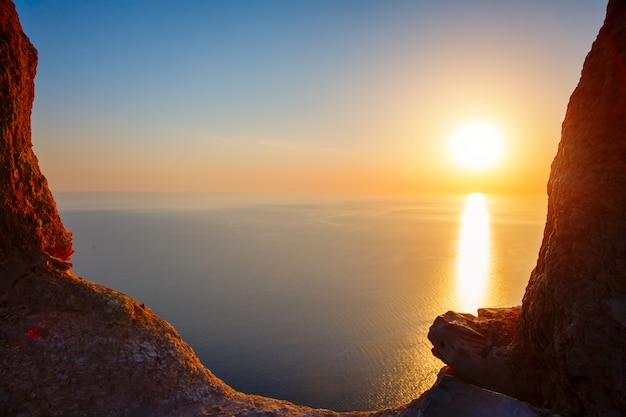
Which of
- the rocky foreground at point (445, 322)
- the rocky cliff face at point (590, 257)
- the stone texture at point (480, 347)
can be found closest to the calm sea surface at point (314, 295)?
the stone texture at point (480, 347)

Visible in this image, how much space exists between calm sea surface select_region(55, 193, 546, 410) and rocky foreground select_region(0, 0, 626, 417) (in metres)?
12.6

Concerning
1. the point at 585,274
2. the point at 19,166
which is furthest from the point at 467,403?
the point at 19,166

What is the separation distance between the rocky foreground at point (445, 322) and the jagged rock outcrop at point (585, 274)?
0.03 metres

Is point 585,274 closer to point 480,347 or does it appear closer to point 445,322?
point 480,347

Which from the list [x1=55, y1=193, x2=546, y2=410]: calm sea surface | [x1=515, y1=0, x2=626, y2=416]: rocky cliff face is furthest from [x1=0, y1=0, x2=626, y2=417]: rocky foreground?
[x1=55, y1=193, x2=546, y2=410]: calm sea surface

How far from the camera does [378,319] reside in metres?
38.7

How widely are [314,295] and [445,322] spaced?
33.4m

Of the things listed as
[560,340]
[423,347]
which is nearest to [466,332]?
[560,340]

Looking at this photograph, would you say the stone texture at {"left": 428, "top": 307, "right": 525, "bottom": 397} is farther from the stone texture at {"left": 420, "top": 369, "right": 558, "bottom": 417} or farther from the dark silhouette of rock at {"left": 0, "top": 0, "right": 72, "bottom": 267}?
the dark silhouette of rock at {"left": 0, "top": 0, "right": 72, "bottom": 267}

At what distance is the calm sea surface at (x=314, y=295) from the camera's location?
26.8 m

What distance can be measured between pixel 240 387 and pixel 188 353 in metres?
11.1

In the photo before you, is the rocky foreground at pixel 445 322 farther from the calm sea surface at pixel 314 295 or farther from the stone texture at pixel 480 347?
the calm sea surface at pixel 314 295

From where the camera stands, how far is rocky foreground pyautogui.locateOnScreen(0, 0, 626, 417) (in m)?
9.75

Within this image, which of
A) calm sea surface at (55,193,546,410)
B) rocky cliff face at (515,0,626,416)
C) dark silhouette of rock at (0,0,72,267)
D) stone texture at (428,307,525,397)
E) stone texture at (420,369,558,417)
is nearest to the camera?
rocky cliff face at (515,0,626,416)
